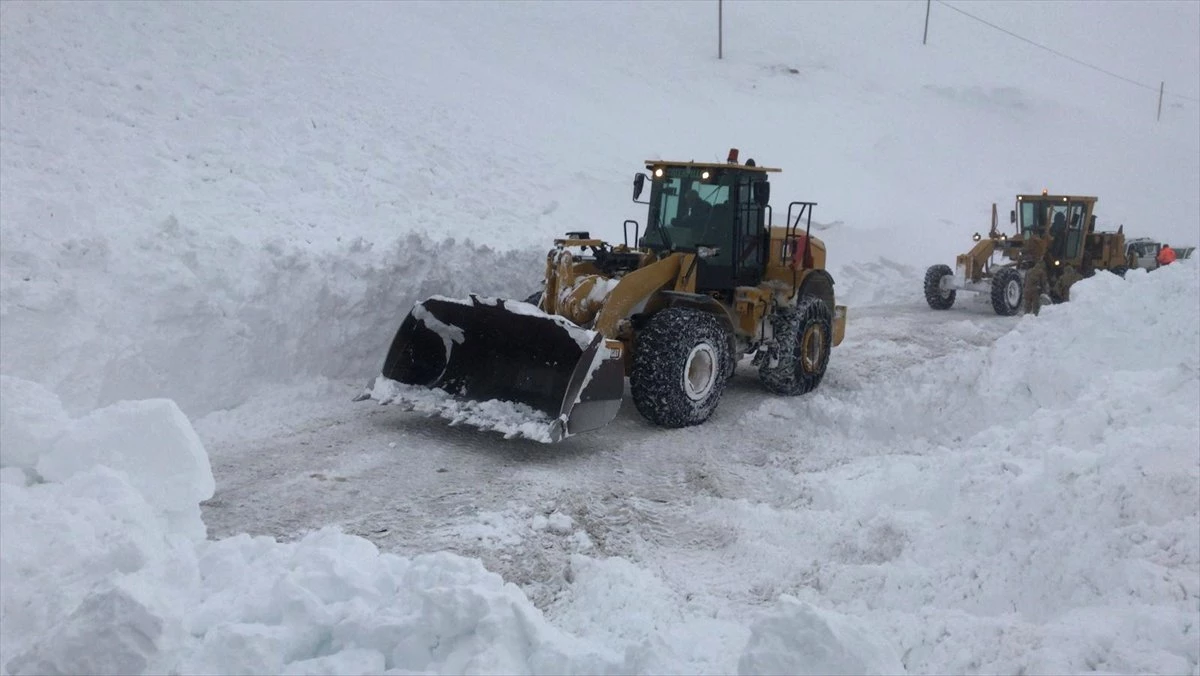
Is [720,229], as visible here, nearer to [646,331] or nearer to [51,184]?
[646,331]

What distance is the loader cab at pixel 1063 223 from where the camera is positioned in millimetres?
16266

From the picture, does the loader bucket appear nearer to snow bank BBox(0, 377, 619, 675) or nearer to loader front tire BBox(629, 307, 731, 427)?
loader front tire BBox(629, 307, 731, 427)

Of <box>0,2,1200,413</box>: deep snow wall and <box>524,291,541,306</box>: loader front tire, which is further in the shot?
<box>524,291,541,306</box>: loader front tire

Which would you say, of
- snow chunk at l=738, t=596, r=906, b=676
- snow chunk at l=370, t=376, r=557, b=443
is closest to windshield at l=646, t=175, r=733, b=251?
snow chunk at l=370, t=376, r=557, b=443

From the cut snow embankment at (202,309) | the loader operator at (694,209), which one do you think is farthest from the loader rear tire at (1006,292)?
the cut snow embankment at (202,309)

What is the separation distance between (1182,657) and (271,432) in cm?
593

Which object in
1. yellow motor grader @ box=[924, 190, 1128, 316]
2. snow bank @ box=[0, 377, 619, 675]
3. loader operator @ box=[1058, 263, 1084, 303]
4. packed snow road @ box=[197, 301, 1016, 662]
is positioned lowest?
packed snow road @ box=[197, 301, 1016, 662]

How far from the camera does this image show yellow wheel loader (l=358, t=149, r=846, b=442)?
698cm

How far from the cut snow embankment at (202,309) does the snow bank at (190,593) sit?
2.41 metres

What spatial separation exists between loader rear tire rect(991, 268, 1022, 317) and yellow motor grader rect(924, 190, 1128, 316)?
0.05 m

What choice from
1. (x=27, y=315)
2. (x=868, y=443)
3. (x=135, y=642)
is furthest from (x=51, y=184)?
(x=868, y=443)

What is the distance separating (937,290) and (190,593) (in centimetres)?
1431

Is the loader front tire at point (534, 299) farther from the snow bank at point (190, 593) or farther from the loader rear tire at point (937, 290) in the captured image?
the loader rear tire at point (937, 290)

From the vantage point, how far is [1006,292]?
15266 mm
